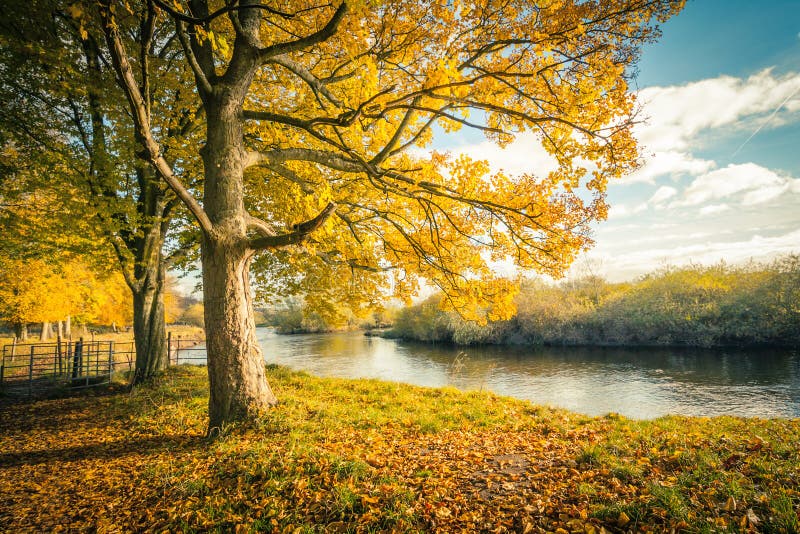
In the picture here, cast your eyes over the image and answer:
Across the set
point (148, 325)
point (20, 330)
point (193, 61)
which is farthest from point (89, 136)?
point (20, 330)

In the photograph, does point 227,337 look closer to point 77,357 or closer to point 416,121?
point 416,121

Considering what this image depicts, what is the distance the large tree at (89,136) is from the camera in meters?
8.09

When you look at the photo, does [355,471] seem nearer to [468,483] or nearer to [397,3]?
[468,483]

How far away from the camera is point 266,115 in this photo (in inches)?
225

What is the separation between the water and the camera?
474 inches

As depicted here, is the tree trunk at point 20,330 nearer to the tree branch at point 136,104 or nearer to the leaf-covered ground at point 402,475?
the leaf-covered ground at point 402,475

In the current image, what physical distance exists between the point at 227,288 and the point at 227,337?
0.73 metres

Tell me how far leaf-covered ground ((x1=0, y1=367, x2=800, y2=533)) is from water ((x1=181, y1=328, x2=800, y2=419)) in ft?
19.2

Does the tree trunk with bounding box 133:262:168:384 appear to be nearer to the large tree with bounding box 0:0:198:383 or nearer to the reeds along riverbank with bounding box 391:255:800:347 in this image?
the large tree with bounding box 0:0:198:383

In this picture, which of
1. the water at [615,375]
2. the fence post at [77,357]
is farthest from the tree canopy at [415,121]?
the fence post at [77,357]

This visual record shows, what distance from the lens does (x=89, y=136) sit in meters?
10.7

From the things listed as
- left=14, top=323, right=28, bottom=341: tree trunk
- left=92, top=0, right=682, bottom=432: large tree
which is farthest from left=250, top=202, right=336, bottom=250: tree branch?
left=14, top=323, right=28, bottom=341: tree trunk

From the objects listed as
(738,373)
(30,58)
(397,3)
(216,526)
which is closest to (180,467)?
(216,526)

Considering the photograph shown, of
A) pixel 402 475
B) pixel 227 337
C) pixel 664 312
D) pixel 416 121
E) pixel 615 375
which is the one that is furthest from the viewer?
pixel 664 312
